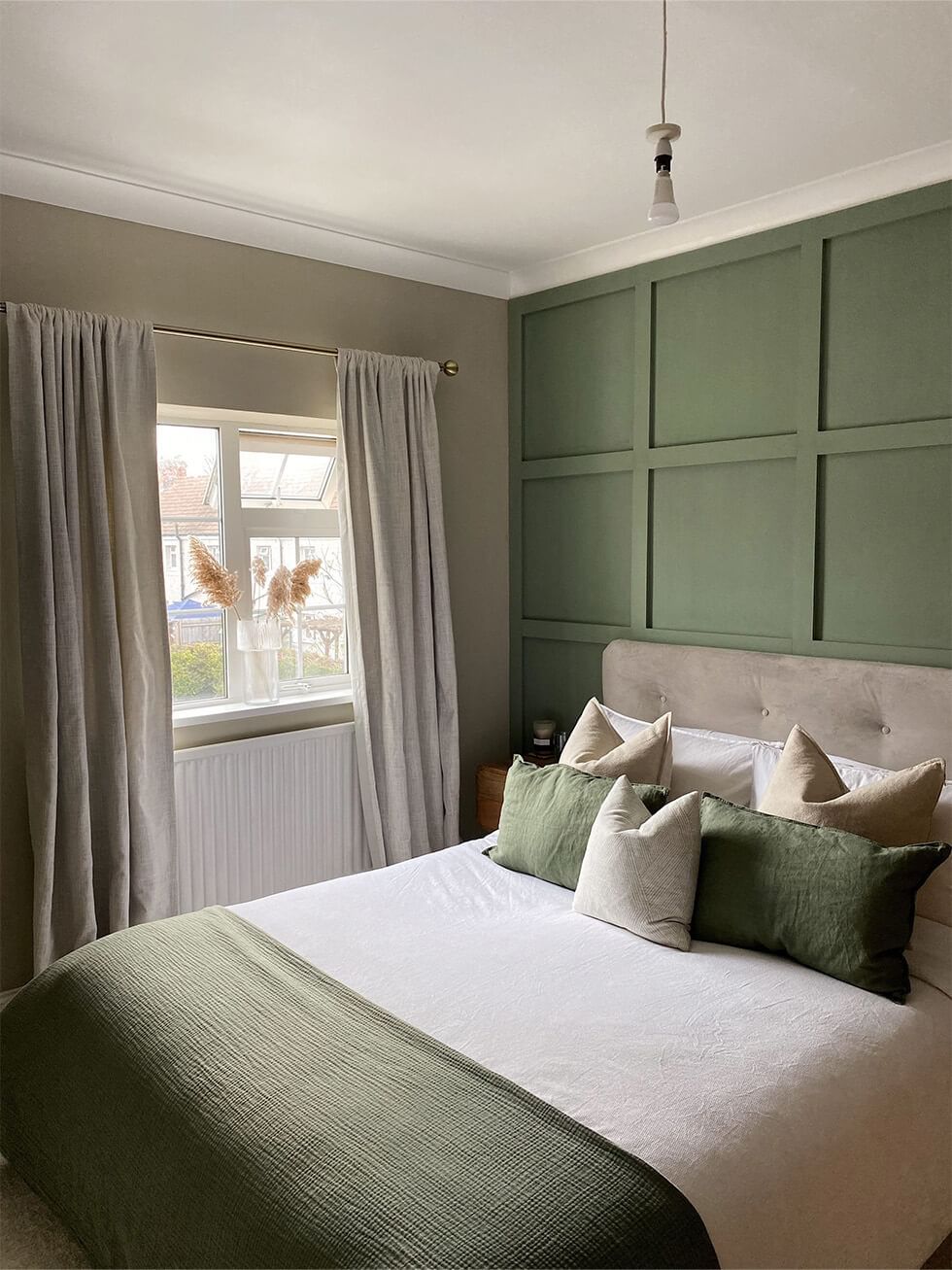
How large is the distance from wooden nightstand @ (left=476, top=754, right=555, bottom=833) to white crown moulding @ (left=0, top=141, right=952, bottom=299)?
197 cm

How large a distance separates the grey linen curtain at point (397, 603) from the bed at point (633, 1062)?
1049 mm

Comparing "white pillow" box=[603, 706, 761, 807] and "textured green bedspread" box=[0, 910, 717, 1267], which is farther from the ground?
"white pillow" box=[603, 706, 761, 807]

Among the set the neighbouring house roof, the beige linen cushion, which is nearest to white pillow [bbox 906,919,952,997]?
the beige linen cushion

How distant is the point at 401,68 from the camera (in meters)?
2.30

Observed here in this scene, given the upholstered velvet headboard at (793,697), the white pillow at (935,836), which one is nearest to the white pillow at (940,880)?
the white pillow at (935,836)

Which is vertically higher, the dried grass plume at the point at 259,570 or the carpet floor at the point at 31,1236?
the dried grass plume at the point at 259,570

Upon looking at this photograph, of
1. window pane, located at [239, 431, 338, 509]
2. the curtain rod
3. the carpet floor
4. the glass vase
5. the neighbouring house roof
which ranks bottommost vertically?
the carpet floor

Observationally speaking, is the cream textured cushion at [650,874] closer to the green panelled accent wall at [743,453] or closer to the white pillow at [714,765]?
the white pillow at [714,765]

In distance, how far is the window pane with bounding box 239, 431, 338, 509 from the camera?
12.1 ft

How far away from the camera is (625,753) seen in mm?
2996

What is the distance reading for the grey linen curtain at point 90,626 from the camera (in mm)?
2910

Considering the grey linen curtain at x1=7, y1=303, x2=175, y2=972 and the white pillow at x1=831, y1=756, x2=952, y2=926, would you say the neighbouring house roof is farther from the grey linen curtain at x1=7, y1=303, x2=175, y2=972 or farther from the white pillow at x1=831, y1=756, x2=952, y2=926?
the white pillow at x1=831, y1=756, x2=952, y2=926

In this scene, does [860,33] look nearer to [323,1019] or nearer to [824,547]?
[824,547]

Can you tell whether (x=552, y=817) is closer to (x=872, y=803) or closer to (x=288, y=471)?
(x=872, y=803)
